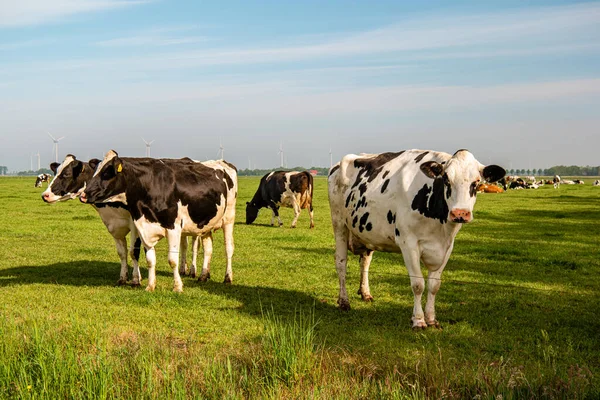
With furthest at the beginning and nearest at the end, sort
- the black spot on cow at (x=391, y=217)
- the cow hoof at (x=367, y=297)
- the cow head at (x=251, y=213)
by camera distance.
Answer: the cow head at (x=251, y=213), the cow hoof at (x=367, y=297), the black spot on cow at (x=391, y=217)

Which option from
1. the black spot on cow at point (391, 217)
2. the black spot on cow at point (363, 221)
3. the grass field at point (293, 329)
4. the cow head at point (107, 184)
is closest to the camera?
the grass field at point (293, 329)

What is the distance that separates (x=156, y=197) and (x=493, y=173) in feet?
18.2

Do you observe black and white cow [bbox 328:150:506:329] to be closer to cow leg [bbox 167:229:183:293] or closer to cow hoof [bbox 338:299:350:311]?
cow hoof [bbox 338:299:350:311]

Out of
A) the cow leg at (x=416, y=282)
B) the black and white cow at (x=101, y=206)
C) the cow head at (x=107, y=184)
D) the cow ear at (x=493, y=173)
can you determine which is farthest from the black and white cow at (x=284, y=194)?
the cow ear at (x=493, y=173)

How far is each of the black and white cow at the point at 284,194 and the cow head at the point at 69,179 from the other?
1195 centimetres

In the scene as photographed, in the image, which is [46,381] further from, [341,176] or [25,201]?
[25,201]

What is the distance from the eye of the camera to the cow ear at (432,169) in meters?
8.05

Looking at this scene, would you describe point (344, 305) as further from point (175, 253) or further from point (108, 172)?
point (108, 172)

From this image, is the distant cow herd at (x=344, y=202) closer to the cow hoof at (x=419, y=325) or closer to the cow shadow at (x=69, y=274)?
the cow hoof at (x=419, y=325)

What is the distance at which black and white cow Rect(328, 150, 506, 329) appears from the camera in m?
7.86

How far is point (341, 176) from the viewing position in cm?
1001

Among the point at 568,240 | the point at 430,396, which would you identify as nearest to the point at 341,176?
the point at 430,396

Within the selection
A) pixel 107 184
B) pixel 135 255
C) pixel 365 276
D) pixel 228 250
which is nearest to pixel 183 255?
pixel 228 250

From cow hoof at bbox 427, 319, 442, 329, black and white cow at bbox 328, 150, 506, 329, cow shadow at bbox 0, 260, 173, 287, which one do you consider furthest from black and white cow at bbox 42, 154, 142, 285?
cow hoof at bbox 427, 319, 442, 329
